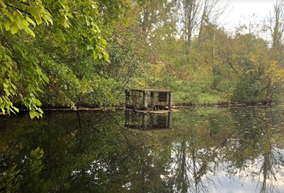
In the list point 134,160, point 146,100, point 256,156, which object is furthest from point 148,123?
point 134,160

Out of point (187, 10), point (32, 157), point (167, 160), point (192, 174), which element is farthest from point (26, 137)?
point (187, 10)

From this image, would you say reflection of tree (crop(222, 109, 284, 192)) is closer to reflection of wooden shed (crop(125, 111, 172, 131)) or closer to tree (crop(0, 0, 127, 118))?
reflection of wooden shed (crop(125, 111, 172, 131))

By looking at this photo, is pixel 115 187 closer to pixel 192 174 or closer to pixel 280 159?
pixel 192 174

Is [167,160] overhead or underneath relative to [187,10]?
underneath

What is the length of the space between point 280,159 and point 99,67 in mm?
8465

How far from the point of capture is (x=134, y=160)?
5.20 m

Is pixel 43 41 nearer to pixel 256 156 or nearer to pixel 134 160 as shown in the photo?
pixel 134 160

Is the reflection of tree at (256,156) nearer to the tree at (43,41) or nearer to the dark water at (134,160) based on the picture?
the dark water at (134,160)

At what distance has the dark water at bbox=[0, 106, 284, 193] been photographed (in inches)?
157

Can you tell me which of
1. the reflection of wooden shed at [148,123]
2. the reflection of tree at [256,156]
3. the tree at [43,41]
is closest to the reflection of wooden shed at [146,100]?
the reflection of wooden shed at [148,123]

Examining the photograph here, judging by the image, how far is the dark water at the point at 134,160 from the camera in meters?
3.99

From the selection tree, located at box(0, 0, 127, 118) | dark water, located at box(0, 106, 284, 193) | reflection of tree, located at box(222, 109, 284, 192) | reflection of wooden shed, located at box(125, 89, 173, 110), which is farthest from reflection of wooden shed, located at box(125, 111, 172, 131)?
reflection of tree, located at box(222, 109, 284, 192)

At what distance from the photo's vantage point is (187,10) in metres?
26.3

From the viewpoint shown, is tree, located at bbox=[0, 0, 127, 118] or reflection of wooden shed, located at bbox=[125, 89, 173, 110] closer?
tree, located at bbox=[0, 0, 127, 118]
